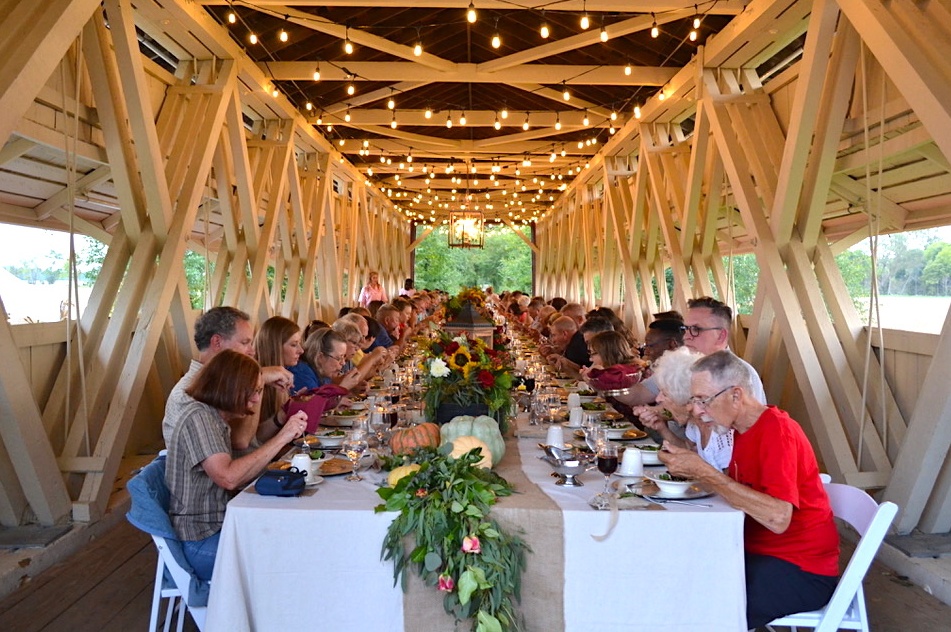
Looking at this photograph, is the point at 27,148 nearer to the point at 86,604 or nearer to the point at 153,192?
the point at 153,192

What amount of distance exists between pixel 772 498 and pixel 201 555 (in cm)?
198

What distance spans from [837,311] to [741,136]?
6.38 feet

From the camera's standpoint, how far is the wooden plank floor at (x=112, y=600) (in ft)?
10.9

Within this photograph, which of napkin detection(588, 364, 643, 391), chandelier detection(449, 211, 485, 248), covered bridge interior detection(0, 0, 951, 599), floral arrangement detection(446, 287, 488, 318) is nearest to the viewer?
covered bridge interior detection(0, 0, 951, 599)

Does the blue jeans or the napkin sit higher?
the napkin

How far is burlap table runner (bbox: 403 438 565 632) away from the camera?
241 cm

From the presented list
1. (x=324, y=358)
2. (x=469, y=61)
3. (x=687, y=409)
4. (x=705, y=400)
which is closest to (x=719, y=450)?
(x=687, y=409)

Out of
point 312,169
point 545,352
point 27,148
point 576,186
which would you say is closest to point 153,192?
point 27,148

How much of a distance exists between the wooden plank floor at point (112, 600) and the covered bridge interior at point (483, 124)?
1.50ft

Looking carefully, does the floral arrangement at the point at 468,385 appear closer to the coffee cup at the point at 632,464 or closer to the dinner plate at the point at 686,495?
the coffee cup at the point at 632,464

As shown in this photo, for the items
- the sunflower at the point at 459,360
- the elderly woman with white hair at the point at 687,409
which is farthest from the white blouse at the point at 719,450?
the sunflower at the point at 459,360

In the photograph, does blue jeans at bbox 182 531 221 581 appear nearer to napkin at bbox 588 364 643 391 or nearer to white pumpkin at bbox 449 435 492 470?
white pumpkin at bbox 449 435 492 470

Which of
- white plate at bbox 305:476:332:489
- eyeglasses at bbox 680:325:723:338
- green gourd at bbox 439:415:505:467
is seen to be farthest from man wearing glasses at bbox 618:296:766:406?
white plate at bbox 305:476:332:489

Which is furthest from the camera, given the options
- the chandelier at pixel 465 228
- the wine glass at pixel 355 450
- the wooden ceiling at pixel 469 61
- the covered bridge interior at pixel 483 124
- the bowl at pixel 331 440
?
the chandelier at pixel 465 228
